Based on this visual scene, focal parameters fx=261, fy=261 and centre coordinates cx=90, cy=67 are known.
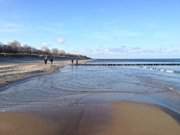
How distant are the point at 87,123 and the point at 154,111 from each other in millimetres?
3285

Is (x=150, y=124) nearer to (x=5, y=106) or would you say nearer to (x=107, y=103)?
(x=107, y=103)

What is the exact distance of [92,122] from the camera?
8.29 m

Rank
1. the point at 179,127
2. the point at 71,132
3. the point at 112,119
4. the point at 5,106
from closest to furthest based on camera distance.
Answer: the point at 71,132 < the point at 179,127 < the point at 112,119 < the point at 5,106

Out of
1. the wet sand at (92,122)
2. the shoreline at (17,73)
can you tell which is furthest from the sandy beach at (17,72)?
the wet sand at (92,122)

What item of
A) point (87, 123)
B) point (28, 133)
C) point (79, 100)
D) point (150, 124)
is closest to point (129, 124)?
point (150, 124)

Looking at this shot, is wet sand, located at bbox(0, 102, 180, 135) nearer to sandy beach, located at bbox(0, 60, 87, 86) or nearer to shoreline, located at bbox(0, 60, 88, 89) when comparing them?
shoreline, located at bbox(0, 60, 88, 89)

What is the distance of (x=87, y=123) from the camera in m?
8.16

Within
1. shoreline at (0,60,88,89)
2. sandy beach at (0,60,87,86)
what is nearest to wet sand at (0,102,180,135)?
shoreline at (0,60,88,89)

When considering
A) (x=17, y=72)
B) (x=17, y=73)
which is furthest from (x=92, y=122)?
(x=17, y=72)

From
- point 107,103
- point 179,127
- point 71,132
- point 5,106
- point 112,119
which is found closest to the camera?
point 71,132

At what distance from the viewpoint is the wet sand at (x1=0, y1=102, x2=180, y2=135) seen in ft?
24.3

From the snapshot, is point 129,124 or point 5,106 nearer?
point 129,124

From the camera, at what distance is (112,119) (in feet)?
28.8

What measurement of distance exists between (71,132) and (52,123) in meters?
1.18
